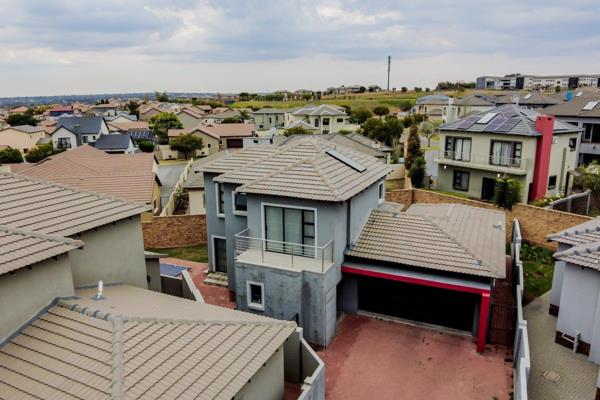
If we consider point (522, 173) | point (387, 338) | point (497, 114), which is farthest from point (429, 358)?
point (497, 114)

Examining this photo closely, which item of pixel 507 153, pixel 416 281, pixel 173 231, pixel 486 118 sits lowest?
pixel 173 231

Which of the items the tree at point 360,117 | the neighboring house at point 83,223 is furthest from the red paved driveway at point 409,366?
the tree at point 360,117

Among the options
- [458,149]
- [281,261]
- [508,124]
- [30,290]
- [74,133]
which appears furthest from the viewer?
[74,133]

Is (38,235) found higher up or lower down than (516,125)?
lower down

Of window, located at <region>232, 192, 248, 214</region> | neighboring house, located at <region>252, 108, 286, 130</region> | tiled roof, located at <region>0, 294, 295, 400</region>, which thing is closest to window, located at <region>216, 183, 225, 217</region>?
window, located at <region>232, 192, 248, 214</region>

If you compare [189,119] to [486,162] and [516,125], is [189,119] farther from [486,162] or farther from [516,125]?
[516,125]

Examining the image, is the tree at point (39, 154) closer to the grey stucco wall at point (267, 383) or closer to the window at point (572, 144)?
the window at point (572, 144)

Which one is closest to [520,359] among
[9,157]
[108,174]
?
[108,174]

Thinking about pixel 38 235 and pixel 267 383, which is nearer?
pixel 38 235
